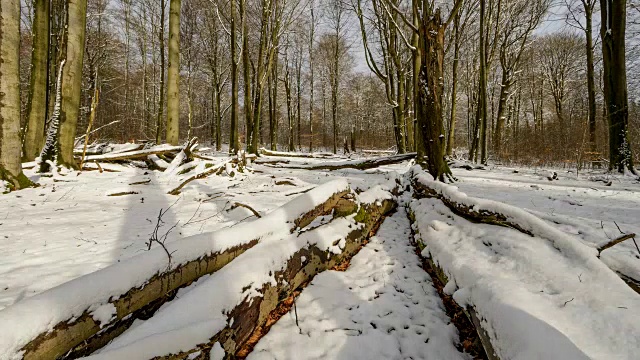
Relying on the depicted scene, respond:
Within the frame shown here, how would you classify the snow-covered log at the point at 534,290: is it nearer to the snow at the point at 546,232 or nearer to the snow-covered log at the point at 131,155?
Answer: the snow at the point at 546,232

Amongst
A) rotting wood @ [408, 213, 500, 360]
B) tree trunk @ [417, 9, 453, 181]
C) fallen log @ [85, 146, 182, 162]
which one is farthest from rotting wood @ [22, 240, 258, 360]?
fallen log @ [85, 146, 182, 162]

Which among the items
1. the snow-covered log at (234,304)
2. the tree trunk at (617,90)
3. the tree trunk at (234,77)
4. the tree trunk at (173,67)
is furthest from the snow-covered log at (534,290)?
the tree trunk at (234,77)

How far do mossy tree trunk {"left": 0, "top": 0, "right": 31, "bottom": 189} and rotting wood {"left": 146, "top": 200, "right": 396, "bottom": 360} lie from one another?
17.2 feet

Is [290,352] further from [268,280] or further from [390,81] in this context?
[390,81]

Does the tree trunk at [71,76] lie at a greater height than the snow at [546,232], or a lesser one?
greater

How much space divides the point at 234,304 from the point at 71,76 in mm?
6805

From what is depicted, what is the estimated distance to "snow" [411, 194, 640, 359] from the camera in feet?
4.09

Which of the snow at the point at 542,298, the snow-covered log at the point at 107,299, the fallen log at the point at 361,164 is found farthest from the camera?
the fallen log at the point at 361,164

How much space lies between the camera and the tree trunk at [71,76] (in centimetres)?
586

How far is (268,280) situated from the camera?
2129 millimetres

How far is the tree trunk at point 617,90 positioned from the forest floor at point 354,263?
3.55 m

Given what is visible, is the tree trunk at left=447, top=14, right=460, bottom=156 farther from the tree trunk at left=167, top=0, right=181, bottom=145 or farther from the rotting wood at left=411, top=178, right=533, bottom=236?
the tree trunk at left=167, top=0, right=181, bottom=145

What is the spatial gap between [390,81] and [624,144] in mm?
9451

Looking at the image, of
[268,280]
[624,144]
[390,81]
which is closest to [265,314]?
[268,280]
